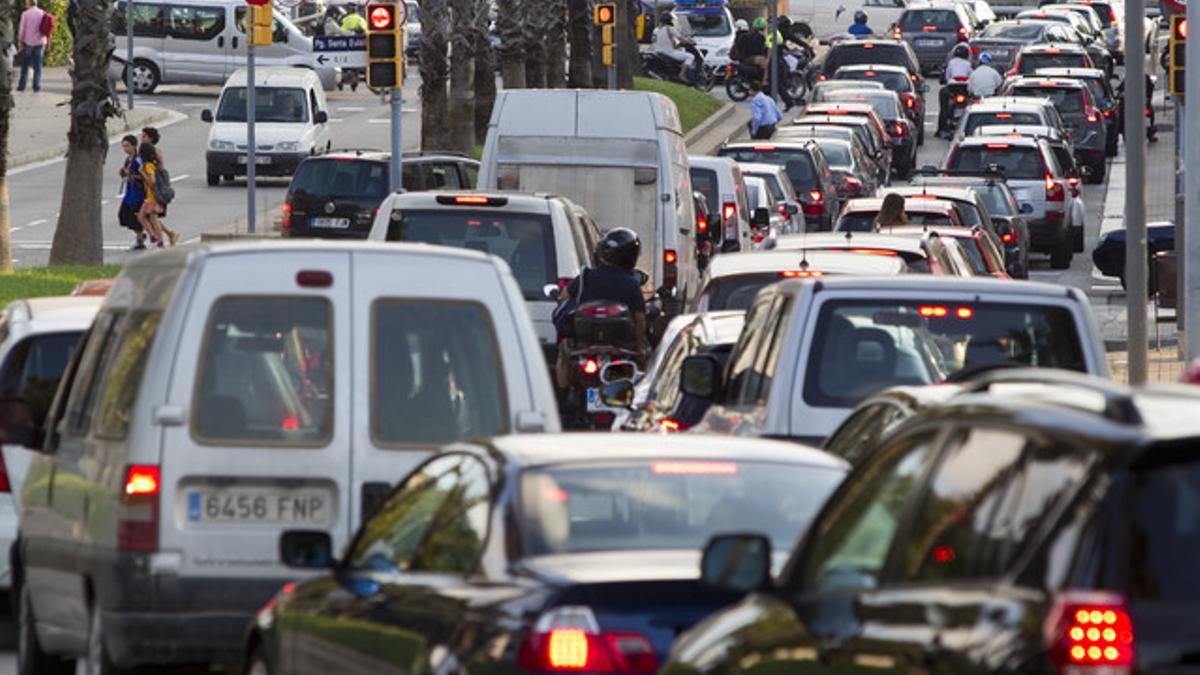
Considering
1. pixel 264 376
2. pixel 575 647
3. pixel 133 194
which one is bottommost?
pixel 133 194

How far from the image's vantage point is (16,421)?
37.4 feet

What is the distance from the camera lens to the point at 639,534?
784 centimetres

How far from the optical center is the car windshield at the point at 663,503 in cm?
766

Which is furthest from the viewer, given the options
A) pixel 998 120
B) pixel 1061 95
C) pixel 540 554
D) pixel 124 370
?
pixel 1061 95

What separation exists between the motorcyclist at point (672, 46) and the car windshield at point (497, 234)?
50672 millimetres

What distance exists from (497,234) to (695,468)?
12.3m

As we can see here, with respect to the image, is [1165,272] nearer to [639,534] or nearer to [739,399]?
[739,399]

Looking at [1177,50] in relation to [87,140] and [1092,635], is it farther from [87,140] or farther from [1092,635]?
[1092,635]

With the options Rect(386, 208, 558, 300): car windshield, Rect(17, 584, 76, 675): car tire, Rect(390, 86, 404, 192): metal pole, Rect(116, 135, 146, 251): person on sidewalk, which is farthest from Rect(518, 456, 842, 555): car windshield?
Rect(116, 135, 146, 251): person on sidewalk

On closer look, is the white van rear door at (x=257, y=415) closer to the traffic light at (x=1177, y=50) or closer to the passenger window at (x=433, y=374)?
the passenger window at (x=433, y=374)

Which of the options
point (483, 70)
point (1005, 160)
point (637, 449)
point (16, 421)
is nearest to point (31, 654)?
point (16, 421)

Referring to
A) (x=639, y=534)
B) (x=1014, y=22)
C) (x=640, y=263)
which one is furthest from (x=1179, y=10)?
(x=1014, y=22)

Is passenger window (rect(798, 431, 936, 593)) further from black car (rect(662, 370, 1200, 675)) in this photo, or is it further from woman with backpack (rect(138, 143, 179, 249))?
woman with backpack (rect(138, 143, 179, 249))

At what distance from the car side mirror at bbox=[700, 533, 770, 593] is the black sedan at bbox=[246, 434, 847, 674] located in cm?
43
